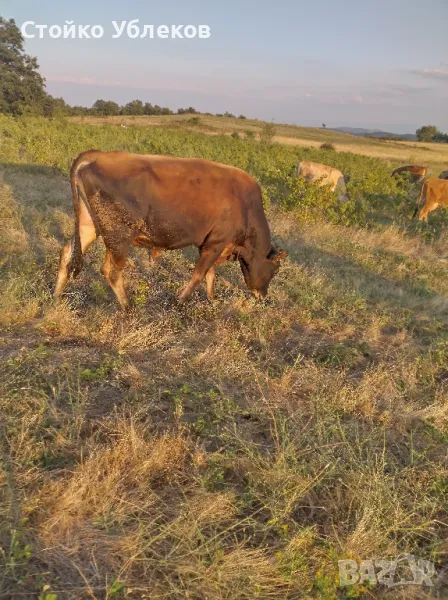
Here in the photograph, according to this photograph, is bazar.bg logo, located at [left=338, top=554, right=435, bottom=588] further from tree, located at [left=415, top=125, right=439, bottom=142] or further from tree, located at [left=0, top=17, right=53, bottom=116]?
tree, located at [left=415, top=125, right=439, bottom=142]

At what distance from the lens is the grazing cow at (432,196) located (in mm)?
14305

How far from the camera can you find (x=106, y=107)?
63.9m

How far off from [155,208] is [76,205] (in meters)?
0.93

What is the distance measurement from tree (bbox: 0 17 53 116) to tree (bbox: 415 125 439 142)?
218 ft

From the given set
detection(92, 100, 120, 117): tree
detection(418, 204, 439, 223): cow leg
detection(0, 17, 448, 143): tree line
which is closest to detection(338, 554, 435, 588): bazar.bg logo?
detection(418, 204, 439, 223): cow leg

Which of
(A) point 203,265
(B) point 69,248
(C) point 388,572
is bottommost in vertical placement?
(C) point 388,572

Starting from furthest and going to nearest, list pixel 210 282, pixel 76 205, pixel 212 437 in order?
pixel 210 282 → pixel 76 205 → pixel 212 437

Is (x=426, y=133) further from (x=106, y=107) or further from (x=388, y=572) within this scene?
(x=388, y=572)

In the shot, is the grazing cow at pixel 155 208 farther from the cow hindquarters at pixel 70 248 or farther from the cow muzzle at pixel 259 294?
the cow muzzle at pixel 259 294

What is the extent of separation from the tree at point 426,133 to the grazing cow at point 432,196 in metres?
74.7

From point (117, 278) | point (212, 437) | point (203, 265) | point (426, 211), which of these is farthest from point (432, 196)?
point (212, 437)

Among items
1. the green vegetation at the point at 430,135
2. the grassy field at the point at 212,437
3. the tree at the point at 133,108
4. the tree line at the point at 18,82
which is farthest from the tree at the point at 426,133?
the grassy field at the point at 212,437

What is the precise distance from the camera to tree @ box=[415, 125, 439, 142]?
8006 centimetres

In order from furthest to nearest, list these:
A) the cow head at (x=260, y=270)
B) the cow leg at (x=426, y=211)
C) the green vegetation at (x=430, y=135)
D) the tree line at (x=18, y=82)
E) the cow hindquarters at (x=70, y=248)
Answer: the green vegetation at (x=430, y=135) → the tree line at (x=18, y=82) → the cow leg at (x=426, y=211) → the cow head at (x=260, y=270) → the cow hindquarters at (x=70, y=248)
